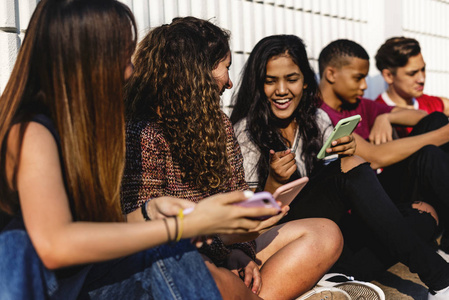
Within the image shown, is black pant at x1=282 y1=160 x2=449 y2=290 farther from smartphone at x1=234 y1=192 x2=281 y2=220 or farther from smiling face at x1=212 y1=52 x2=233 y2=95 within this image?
smartphone at x1=234 y1=192 x2=281 y2=220

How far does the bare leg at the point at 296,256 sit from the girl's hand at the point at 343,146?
46cm

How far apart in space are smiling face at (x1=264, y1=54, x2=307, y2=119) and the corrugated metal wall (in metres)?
0.53

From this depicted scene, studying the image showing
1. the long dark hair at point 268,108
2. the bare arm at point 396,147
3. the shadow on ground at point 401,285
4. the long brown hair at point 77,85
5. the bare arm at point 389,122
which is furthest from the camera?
the bare arm at point 389,122

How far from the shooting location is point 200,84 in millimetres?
2301

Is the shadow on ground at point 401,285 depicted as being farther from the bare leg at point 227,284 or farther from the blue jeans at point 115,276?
the blue jeans at point 115,276

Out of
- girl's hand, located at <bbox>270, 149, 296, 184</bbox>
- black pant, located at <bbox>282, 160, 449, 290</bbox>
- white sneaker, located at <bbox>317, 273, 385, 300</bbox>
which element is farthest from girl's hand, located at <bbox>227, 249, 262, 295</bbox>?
black pant, located at <bbox>282, 160, 449, 290</bbox>

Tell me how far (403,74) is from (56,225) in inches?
172

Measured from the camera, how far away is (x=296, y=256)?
2461mm

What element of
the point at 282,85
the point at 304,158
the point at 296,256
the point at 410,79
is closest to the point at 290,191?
the point at 296,256

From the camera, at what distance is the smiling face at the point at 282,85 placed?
332cm

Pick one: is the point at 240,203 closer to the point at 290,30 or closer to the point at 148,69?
the point at 148,69

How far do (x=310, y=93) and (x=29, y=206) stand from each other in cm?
251

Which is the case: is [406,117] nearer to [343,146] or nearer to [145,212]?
[343,146]

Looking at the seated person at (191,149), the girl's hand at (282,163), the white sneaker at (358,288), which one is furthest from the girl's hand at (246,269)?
the girl's hand at (282,163)
